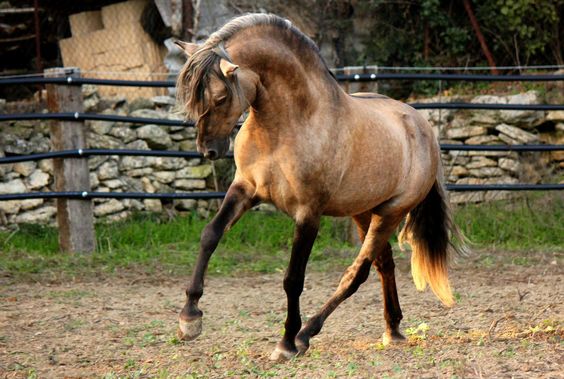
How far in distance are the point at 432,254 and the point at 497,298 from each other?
94 centimetres

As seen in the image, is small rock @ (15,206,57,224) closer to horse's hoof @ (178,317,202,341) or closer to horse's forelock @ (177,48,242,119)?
horse's hoof @ (178,317,202,341)

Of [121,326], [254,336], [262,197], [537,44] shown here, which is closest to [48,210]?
[121,326]

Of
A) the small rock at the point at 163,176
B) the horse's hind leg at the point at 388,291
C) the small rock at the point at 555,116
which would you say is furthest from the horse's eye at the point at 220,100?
the small rock at the point at 555,116

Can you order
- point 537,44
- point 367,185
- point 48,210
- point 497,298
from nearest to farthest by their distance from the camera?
point 367,185 < point 497,298 < point 48,210 < point 537,44

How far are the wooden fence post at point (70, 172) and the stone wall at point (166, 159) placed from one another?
1.20m

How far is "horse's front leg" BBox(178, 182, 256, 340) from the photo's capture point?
13.7ft

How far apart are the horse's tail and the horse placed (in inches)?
15.7

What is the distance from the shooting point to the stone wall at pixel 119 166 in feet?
29.1

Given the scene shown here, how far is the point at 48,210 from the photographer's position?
8.80 metres

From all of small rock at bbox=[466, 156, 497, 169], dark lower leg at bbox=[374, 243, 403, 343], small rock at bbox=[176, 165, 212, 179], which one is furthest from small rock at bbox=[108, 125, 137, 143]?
dark lower leg at bbox=[374, 243, 403, 343]

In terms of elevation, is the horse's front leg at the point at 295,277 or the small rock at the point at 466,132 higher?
the horse's front leg at the point at 295,277

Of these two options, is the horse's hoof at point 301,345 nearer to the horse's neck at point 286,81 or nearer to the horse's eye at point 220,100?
the horse's neck at point 286,81

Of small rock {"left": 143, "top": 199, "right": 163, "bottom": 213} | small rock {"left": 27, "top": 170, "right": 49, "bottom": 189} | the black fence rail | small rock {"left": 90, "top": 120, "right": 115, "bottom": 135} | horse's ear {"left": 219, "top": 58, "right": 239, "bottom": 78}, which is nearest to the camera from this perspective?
horse's ear {"left": 219, "top": 58, "right": 239, "bottom": 78}

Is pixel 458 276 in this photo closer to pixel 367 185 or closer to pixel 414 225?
pixel 414 225
